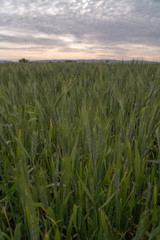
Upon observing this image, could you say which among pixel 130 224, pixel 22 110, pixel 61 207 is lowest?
pixel 130 224

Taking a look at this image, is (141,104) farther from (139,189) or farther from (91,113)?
(139,189)

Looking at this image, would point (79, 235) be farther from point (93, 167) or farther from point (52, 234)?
point (93, 167)

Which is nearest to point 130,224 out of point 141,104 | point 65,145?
point 65,145

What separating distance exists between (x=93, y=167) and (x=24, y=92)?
40.4 inches

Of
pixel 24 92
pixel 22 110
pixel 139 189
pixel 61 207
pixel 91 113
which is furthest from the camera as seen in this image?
pixel 24 92

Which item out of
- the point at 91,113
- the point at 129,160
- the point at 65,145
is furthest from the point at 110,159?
the point at 91,113

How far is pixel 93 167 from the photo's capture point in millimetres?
586

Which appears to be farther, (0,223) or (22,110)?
(22,110)

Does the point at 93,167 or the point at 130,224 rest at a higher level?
the point at 93,167

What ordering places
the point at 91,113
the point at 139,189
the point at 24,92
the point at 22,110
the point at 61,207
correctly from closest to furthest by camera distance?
the point at 61,207
the point at 139,189
the point at 91,113
the point at 22,110
the point at 24,92

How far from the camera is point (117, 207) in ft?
1.82

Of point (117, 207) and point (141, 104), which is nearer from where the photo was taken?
point (117, 207)

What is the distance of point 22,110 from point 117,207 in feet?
2.51

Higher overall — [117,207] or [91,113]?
[91,113]
